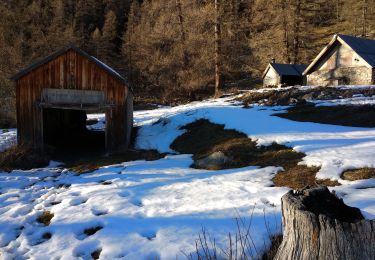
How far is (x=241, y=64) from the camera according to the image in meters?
52.0

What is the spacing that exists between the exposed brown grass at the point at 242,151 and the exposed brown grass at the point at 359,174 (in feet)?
1.48

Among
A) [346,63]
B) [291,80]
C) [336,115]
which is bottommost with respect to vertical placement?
[336,115]

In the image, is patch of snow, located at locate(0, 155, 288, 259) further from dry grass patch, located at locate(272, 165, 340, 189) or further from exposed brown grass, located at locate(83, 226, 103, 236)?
dry grass patch, located at locate(272, 165, 340, 189)

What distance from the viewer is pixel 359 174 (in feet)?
26.6

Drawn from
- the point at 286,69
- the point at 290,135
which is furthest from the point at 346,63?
the point at 290,135

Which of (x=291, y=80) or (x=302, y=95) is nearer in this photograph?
(x=302, y=95)

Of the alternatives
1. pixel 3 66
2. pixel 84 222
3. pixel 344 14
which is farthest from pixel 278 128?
pixel 344 14

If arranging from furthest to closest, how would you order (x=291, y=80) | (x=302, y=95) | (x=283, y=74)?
1. (x=291, y=80)
2. (x=283, y=74)
3. (x=302, y=95)

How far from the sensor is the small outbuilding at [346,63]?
84.3ft

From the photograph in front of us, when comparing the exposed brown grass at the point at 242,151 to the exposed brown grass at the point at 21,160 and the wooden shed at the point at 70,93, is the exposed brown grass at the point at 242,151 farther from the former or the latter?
the exposed brown grass at the point at 21,160

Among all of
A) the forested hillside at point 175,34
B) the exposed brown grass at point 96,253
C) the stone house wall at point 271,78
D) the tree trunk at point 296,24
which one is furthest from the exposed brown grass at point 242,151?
the tree trunk at point 296,24

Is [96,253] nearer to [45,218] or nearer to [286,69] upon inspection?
[45,218]

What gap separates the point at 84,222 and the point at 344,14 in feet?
224

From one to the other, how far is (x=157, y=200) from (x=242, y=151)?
16.1 feet
